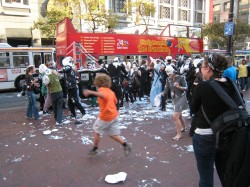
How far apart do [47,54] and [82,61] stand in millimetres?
3545

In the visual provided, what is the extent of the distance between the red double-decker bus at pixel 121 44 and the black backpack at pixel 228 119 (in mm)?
10628

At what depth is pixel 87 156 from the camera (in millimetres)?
4785

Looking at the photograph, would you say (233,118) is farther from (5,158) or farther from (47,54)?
(47,54)

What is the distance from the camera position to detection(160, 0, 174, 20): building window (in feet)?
119

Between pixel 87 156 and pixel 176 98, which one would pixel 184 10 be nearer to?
pixel 176 98

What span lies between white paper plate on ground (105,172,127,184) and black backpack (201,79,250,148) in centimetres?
183

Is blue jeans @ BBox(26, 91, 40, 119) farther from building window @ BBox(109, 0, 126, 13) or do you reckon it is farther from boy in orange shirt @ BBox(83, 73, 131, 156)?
building window @ BBox(109, 0, 126, 13)

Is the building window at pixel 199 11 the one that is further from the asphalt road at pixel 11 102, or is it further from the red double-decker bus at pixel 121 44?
the asphalt road at pixel 11 102

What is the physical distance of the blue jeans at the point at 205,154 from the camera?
257 cm

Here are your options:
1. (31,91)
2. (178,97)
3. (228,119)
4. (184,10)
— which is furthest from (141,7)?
(228,119)

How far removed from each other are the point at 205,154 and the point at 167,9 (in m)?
37.1

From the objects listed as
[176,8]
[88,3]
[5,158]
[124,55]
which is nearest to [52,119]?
[5,158]

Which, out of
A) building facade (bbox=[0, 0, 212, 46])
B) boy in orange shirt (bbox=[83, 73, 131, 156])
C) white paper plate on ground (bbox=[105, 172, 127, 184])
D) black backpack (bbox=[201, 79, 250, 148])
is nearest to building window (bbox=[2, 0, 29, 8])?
building facade (bbox=[0, 0, 212, 46])

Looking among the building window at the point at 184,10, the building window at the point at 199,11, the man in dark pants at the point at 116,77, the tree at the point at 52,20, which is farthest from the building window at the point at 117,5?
the man in dark pants at the point at 116,77
